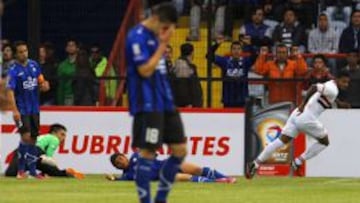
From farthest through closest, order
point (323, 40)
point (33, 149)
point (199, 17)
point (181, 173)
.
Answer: point (199, 17) < point (323, 40) < point (33, 149) < point (181, 173)

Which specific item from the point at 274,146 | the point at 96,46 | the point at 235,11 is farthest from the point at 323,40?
the point at 96,46

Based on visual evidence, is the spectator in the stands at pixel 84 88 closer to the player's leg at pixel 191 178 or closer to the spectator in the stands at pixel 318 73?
the spectator in the stands at pixel 318 73

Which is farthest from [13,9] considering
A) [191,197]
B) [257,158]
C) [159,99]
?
[159,99]

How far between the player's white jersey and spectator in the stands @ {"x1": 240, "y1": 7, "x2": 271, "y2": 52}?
10.4 ft

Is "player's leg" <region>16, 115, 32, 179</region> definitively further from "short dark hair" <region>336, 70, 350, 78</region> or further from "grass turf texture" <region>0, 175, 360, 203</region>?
"short dark hair" <region>336, 70, 350, 78</region>

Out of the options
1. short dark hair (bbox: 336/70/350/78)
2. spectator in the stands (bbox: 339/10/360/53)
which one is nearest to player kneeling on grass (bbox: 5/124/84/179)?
short dark hair (bbox: 336/70/350/78)

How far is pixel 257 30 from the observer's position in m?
25.8

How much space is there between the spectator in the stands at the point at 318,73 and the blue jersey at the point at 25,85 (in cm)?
542

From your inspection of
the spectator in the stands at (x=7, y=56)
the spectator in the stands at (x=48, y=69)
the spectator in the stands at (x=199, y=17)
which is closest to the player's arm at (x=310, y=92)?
the spectator in the stands at (x=199, y=17)

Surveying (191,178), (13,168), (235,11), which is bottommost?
(13,168)

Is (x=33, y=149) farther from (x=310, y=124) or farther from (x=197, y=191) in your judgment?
(x=310, y=124)

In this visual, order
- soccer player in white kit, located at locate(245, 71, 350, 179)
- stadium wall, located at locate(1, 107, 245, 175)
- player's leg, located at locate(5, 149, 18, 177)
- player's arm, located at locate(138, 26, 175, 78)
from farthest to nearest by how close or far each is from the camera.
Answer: stadium wall, located at locate(1, 107, 245, 175), player's leg, located at locate(5, 149, 18, 177), soccer player in white kit, located at locate(245, 71, 350, 179), player's arm, located at locate(138, 26, 175, 78)

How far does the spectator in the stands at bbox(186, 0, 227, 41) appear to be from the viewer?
2538cm

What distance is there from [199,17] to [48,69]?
331cm
